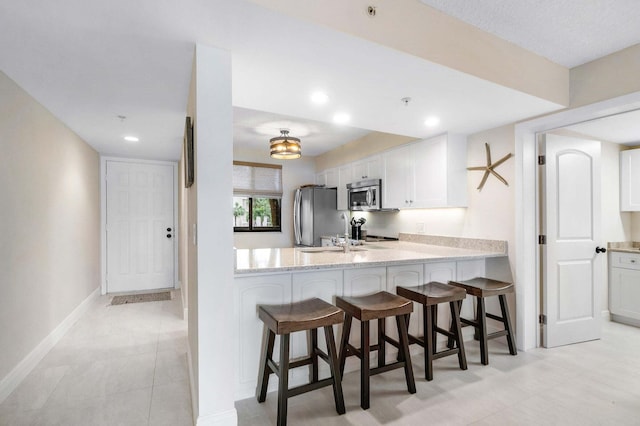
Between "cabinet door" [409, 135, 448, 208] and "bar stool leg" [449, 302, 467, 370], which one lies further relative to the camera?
"cabinet door" [409, 135, 448, 208]

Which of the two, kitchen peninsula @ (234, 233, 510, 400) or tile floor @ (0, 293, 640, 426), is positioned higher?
kitchen peninsula @ (234, 233, 510, 400)

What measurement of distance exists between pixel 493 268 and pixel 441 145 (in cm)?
136

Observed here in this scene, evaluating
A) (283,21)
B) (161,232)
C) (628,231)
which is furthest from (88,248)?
(628,231)

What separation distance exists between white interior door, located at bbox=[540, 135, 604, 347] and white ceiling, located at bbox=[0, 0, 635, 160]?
717mm

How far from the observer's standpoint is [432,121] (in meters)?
2.99

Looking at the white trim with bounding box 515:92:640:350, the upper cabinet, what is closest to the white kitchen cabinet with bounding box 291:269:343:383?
the upper cabinet

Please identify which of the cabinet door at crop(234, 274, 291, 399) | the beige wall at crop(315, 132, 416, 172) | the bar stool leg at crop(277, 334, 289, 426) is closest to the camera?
the bar stool leg at crop(277, 334, 289, 426)

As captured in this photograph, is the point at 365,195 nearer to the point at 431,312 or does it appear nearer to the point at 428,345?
the point at 431,312

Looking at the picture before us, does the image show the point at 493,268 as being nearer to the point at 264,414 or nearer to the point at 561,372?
the point at 561,372

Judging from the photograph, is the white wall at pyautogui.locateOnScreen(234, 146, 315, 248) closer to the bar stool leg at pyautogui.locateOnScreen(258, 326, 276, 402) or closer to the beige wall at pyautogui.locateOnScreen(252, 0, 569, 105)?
the bar stool leg at pyautogui.locateOnScreen(258, 326, 276, 402)

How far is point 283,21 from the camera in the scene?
148 centimetres

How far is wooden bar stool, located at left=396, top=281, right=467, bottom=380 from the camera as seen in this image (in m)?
2.43

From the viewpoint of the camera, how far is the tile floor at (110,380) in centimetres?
200

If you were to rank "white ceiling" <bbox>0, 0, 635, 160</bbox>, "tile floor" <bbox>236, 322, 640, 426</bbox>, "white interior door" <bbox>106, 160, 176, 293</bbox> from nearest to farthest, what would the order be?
"white ceiling" <bbox>0, 0, 635, 160</bbox>, "tile floor" <bbox>236, 322, 640, 426</bbox>, "white interior door" <bbox>106, 160, 176, 293</bbox>
